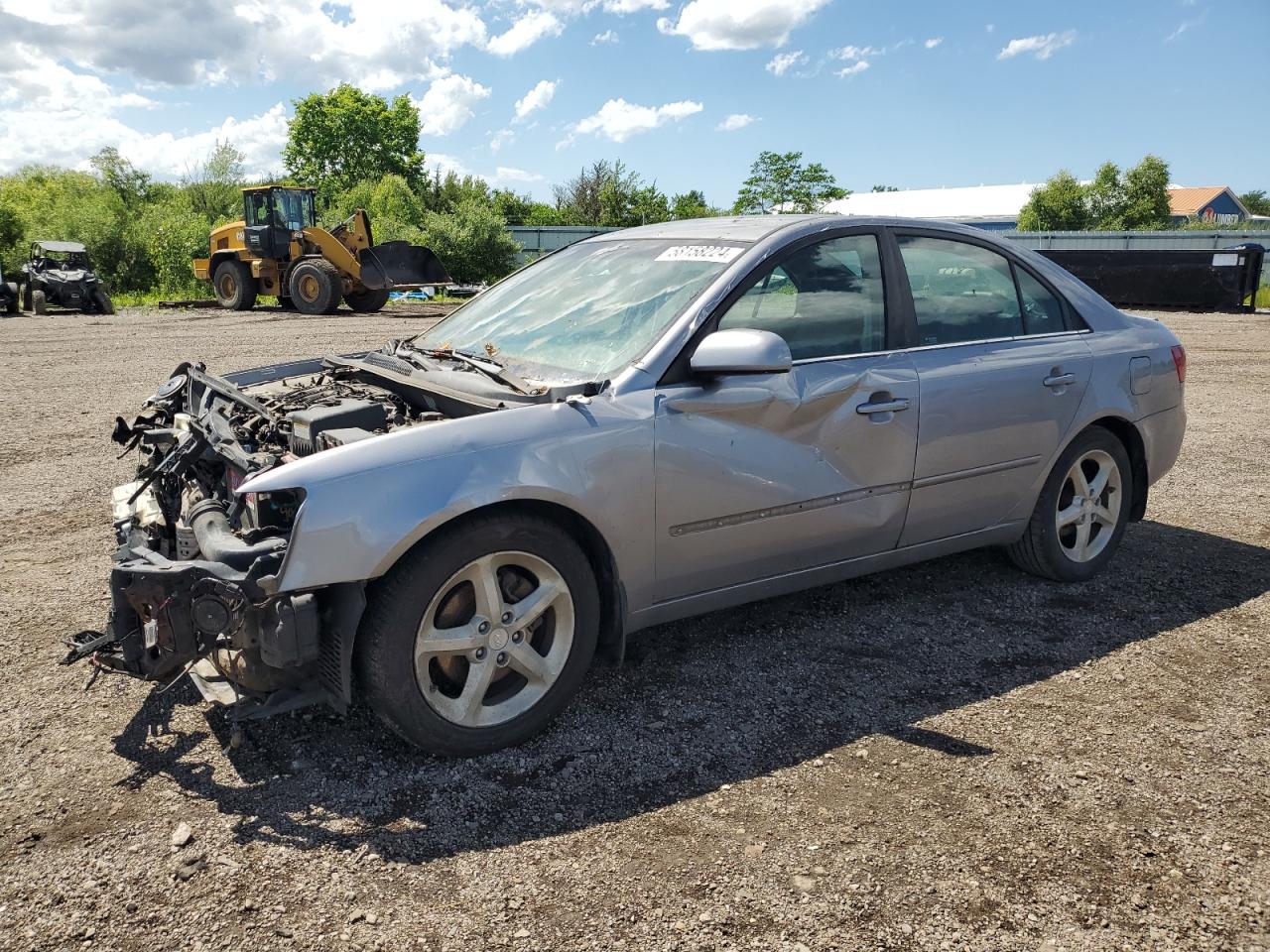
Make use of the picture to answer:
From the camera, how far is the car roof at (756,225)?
12.6 ft

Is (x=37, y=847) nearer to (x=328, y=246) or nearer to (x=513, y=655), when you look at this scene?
(x=513, y=655)

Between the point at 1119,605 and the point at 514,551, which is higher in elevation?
the point at 514,551

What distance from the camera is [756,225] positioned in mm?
3918

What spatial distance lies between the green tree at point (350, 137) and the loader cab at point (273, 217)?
5060 cm

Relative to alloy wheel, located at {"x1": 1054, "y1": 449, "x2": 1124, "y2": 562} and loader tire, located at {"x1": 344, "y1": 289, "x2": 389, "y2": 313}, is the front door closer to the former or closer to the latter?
alloy wheel, located at {"x1": 1054, "y1": 449, "x2": 1124, "y2": 562}

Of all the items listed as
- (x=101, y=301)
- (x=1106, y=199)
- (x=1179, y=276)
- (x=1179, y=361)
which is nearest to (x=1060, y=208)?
(x=1106, y=199)

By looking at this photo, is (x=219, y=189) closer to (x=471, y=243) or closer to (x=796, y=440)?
(x=471, y=243)

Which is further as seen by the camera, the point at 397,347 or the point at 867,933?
the point at 397,347

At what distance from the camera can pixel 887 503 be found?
385 centimetres

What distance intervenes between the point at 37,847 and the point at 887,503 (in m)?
3.00

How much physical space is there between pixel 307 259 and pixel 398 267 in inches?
77.1

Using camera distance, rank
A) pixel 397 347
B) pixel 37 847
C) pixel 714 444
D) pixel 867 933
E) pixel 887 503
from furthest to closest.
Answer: pixel 397 347, pixel 887 503, pixel 714 444, pixel 37 847, pixel 867 933

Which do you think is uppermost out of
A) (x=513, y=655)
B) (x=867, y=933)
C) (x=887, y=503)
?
(x=887, y=503)

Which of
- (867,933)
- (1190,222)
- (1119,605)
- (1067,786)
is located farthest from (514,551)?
(1190,222)
